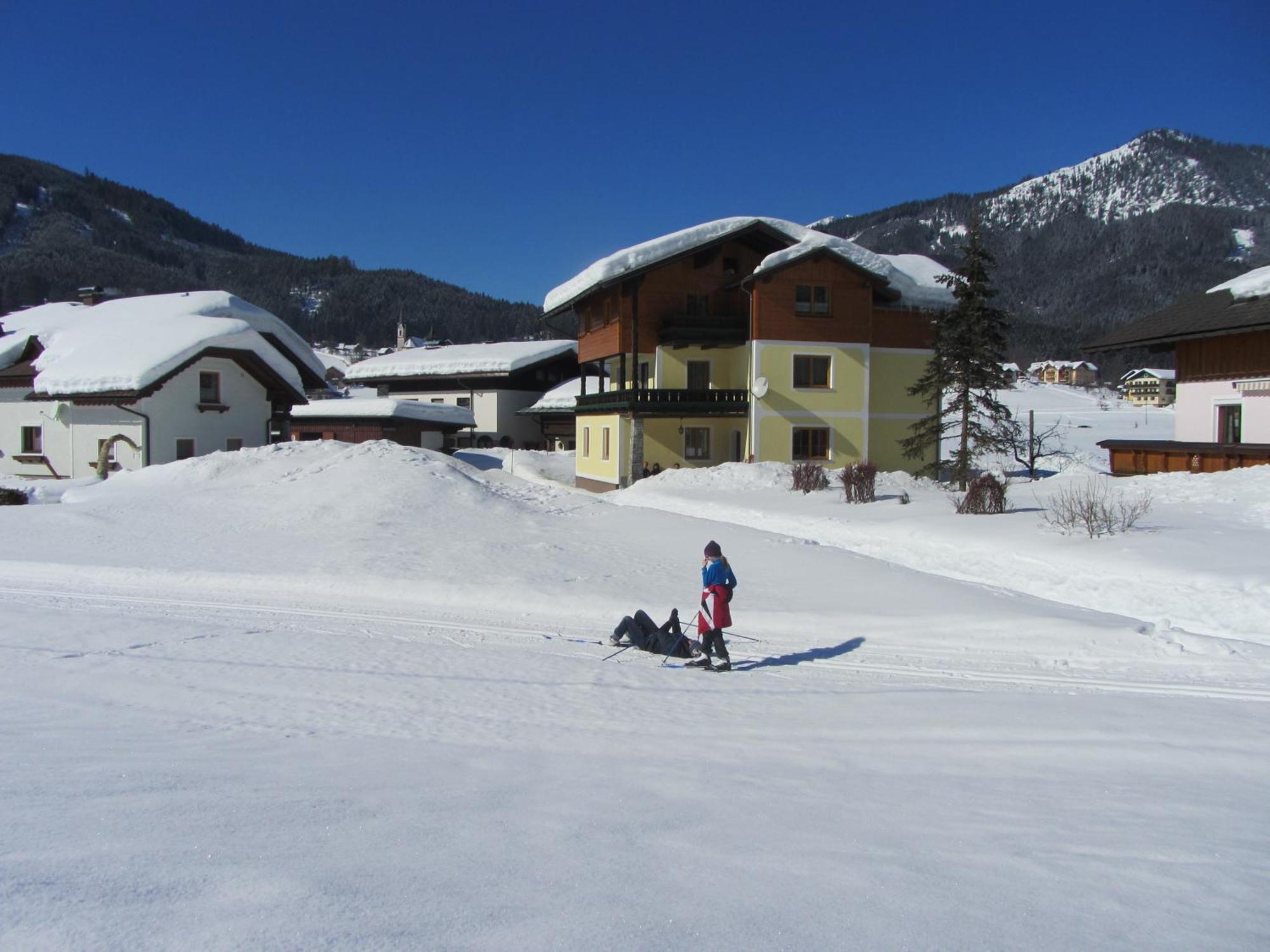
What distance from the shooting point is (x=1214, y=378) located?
25.7m

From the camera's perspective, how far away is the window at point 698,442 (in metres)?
36.5

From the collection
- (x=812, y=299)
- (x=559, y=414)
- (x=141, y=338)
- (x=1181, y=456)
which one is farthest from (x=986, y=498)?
(x=559, y=414)

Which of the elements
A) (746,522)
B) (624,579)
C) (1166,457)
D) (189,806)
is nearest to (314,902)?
(189,806)

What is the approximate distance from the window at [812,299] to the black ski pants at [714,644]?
27.3 meters

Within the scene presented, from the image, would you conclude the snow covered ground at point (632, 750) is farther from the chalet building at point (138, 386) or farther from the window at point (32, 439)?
the window at point (32, 439)

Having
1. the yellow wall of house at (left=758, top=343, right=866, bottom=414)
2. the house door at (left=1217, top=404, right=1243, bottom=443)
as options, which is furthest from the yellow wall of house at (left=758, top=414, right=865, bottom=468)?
the house door at (left=1217, top=404, right=1243, bottom=443)

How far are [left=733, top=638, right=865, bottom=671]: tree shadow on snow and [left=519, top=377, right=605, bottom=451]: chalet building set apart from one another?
4281cm

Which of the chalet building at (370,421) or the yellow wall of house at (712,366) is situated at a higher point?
the yellow wall of house at (712,366)

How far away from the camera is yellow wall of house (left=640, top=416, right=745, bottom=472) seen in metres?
35.9

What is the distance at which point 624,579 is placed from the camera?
15430mm

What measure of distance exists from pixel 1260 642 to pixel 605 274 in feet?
90.6

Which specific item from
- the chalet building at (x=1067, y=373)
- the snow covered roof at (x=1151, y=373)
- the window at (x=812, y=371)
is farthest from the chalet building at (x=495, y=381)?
the chalet building at (x=1067, y=373)

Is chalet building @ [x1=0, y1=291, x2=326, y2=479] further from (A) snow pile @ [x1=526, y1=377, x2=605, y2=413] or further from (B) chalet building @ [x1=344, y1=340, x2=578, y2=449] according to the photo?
(B) chalet building @ [x1=344, y1=340, x2=578, y2=449]

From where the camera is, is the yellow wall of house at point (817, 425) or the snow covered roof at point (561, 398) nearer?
the yellow wall of house at point (817, 425)
